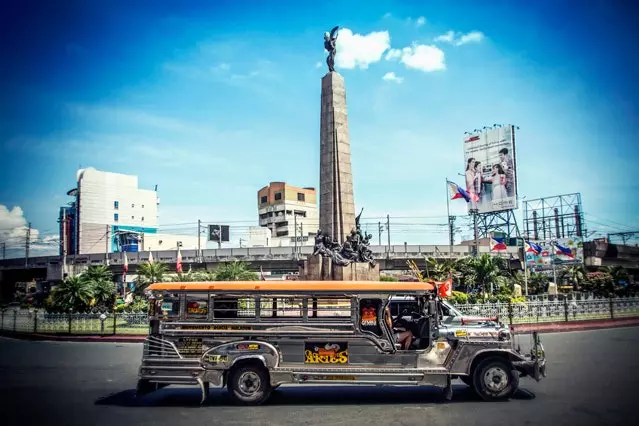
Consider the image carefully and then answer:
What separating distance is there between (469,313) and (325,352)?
51.6 ft

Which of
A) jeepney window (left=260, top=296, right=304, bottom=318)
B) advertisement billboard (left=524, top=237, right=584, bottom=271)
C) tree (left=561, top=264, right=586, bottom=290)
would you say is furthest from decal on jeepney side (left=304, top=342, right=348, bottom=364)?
tree (left=561, top=264, right=586, bottom=290)

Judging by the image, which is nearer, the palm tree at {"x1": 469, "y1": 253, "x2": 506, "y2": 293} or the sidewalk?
the sidewalk

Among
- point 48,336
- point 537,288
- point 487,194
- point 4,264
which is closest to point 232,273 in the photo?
point 48,336

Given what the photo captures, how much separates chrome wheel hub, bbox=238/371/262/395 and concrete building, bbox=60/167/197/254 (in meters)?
82.0

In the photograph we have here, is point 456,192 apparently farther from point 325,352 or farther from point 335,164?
point 325,352

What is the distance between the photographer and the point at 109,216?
96.2 m

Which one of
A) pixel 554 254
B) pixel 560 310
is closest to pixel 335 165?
pixel 560 310

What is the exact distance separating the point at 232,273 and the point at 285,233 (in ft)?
254

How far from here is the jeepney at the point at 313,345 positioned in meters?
9.98

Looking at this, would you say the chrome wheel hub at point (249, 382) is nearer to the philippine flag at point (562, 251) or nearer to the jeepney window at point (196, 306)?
the jeepney window at point (196, 306)

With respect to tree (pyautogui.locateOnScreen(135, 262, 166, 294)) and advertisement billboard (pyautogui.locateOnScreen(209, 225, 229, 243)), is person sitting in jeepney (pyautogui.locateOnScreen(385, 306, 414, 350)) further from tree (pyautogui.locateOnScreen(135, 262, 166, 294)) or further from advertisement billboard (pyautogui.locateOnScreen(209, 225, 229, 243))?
advertisement billboard (pyautogui.locateOnScreen(209, 225, 229, 243))

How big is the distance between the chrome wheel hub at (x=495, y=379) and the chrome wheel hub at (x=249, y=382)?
14.6 feet

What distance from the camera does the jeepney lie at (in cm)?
998

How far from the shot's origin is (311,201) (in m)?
117
